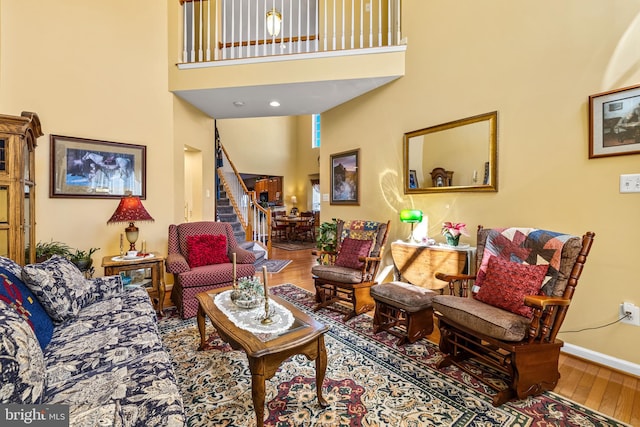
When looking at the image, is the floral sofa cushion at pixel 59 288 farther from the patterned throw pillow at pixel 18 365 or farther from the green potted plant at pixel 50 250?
the green potted plant at pixel 50 250

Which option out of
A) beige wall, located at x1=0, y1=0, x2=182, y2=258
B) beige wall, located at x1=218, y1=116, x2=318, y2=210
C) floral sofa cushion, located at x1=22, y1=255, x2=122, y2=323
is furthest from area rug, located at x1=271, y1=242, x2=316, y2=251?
floral sofa cushion, located at x1=22, y1=255, x2=122, y2=323

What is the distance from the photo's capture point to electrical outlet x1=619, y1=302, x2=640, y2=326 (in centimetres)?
203

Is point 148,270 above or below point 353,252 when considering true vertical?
below

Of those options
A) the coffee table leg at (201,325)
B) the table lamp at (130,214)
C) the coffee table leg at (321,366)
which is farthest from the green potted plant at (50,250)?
the coffee table leg at (321,366)

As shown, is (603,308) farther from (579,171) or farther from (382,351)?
(382,351)

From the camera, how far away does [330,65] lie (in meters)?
3.49

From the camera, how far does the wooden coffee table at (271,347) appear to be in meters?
1.42

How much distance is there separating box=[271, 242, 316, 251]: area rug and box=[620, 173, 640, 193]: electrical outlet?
6044mm

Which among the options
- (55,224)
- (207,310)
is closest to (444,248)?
(207,310)

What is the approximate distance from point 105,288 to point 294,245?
5.75 m

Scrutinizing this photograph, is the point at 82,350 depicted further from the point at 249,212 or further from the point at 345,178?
the point at 249,212

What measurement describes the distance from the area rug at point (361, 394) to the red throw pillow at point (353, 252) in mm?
1013

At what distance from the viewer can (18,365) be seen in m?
0.91

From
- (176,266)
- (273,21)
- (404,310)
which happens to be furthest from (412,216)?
(273,21)
